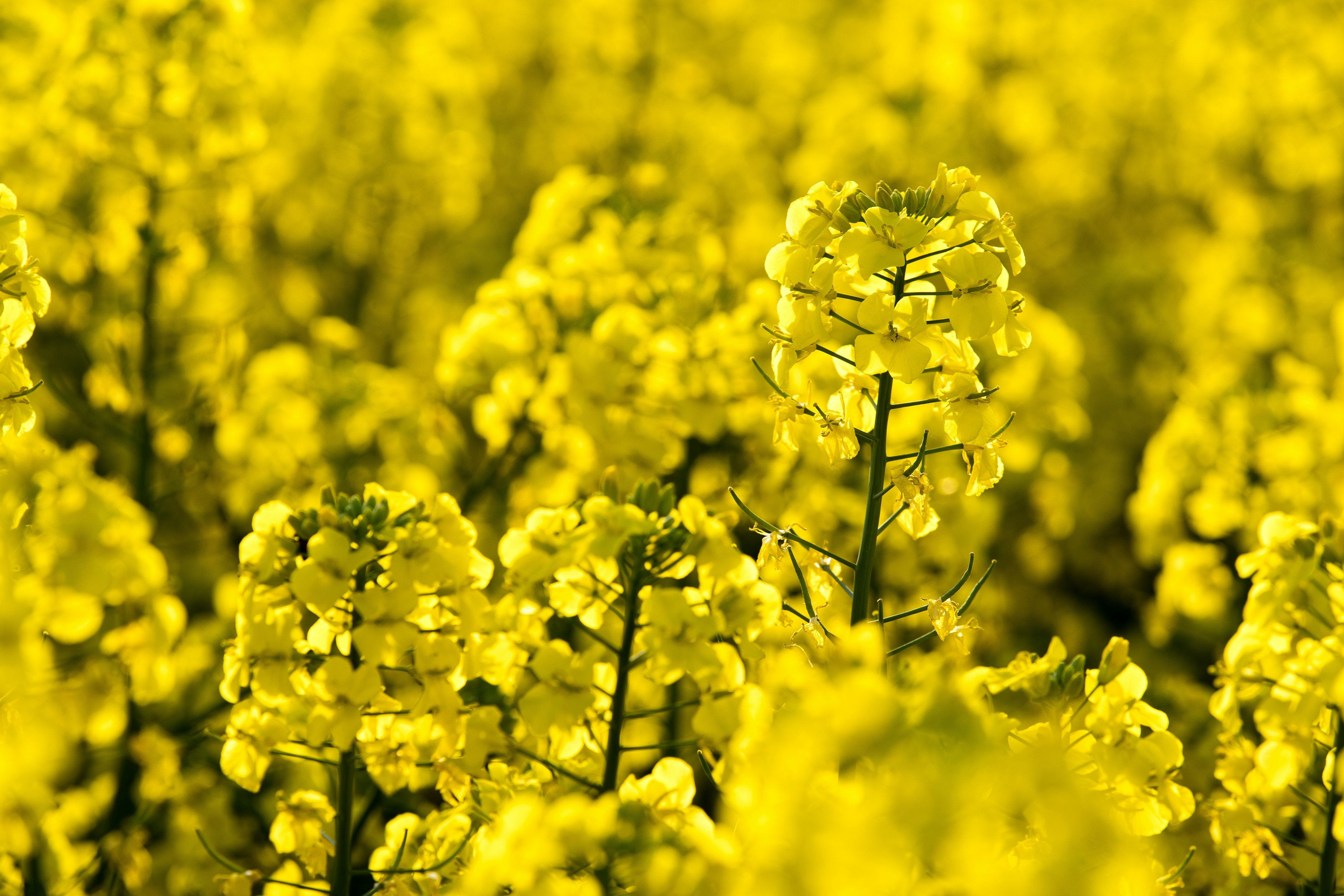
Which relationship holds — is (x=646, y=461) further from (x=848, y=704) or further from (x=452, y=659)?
(x=848, y=704)

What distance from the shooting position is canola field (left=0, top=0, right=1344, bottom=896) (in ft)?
7.15

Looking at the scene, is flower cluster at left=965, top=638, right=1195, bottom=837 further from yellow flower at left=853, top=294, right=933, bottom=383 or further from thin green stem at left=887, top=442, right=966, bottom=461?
yellow flower at left=853, top=294, right=933, bottom=383

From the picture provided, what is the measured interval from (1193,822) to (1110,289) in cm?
507

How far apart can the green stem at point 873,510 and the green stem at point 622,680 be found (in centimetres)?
41

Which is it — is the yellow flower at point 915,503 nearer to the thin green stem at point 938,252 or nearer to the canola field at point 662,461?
the canola field at point 662,461

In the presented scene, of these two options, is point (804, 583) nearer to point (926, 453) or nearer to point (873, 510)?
point (873, 510)

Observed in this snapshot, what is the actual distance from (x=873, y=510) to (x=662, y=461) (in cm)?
143

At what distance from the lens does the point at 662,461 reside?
3.64 meters

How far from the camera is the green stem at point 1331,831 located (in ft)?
8.33

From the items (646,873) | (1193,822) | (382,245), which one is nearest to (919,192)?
(646,873)

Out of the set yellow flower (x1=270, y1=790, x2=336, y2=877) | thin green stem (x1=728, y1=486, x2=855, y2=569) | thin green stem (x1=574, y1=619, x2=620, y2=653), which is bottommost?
yellow flower (x1=270, y1=790, x2=336, y2=877)

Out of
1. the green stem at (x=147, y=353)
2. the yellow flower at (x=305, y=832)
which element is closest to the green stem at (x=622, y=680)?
the yellow flower at (x=305, y=832)

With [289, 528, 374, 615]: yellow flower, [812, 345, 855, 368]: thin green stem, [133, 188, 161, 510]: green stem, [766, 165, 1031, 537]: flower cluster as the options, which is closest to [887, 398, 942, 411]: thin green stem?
[766, 165, 1031, 537]: flower cluster

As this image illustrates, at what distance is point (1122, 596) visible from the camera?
6340mm
